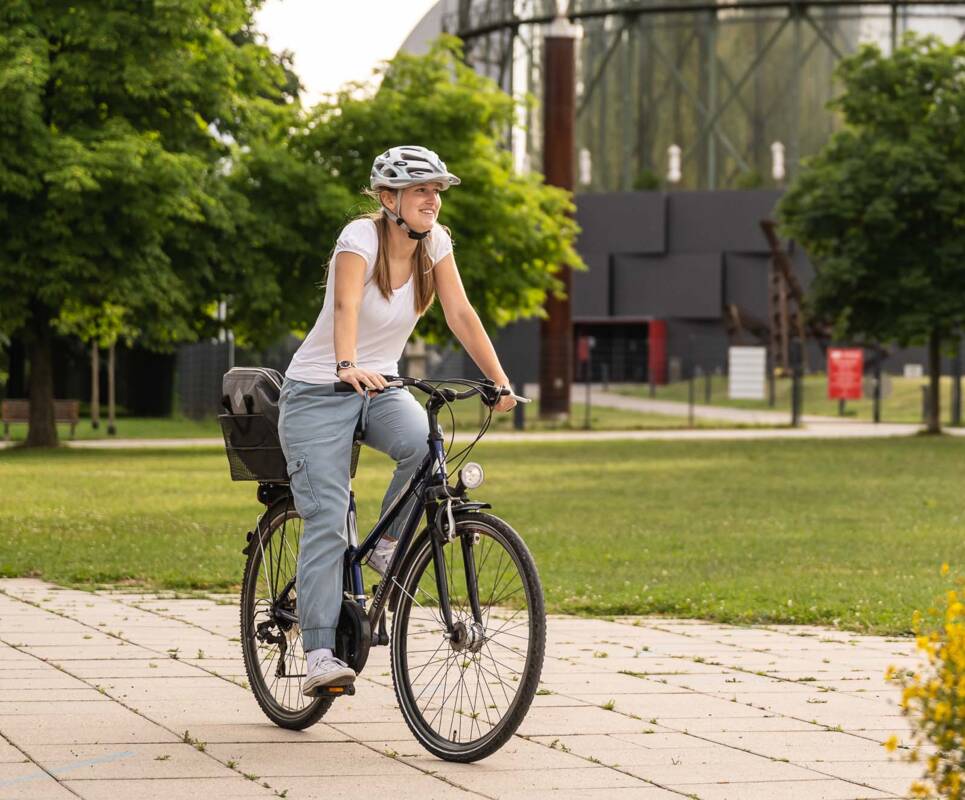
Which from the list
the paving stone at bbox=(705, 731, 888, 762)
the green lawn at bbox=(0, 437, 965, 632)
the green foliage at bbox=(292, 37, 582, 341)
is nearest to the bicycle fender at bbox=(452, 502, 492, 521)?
the paving stone at bbox=(705, 731, 888, 762)

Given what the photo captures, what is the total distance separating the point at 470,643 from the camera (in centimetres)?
631

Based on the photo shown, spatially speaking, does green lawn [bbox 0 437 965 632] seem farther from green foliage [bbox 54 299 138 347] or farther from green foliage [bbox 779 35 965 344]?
green foliage [bbox 779 35 965 344]

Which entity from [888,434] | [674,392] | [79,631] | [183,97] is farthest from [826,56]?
[79,631]

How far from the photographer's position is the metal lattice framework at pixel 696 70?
76.8m

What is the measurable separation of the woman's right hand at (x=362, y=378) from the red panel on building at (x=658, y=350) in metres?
65.1

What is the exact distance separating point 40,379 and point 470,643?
28.4 metres

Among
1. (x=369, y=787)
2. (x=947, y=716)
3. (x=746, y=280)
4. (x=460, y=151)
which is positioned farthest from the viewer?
(x=746, y=280)

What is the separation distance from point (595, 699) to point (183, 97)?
25.9m

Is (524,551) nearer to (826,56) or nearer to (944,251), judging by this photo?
(944,251)

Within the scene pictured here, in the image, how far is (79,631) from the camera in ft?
31.4

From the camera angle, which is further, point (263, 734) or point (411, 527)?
point (263, 734)

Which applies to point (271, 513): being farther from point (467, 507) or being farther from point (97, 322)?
point (97, 322)

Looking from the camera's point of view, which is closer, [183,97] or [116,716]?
[116,716]

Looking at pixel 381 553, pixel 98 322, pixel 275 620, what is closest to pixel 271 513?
pixel 275 620
